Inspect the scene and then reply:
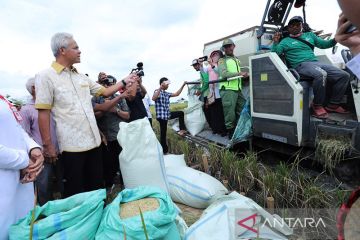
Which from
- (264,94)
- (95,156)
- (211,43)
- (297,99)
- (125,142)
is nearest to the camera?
(95,156)

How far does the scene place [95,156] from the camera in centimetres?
271

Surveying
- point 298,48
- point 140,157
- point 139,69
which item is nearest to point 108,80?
point 139,69

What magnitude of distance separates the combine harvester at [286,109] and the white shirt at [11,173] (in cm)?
278

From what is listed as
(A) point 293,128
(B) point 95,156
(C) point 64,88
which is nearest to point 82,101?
(C) point 64,88

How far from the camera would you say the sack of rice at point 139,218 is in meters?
1.52

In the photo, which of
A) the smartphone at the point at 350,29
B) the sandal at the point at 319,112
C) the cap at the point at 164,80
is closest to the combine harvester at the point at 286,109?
the sandal at the point at 319,112

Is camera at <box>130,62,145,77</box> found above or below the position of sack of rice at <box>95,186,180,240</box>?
above

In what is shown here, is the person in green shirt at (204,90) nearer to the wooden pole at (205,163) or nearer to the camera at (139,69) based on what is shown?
the wooden pole at (205,163)

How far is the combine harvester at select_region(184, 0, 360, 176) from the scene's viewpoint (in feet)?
9.51

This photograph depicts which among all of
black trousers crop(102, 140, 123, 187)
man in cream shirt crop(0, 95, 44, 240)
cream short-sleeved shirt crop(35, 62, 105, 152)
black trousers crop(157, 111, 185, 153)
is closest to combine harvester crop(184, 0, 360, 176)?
black trousers crop(157, 111, 185, 153)

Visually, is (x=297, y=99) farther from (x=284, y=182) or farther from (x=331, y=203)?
(x=331, y=203)

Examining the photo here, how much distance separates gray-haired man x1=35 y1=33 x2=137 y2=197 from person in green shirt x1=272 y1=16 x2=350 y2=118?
2529 millimetres

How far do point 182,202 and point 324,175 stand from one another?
62.3 inches

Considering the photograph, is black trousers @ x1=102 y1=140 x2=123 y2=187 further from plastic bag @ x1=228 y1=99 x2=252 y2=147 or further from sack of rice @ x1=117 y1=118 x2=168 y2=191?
plastic bag @ x1=228 y1=99 x2=252 y2=147
